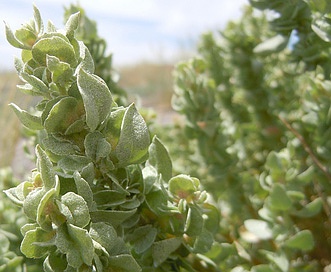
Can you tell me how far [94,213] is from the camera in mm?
473

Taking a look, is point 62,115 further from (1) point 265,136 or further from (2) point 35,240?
(1) point 265,136

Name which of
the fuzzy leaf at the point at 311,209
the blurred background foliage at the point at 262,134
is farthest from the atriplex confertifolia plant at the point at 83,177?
the fuzzy leaf at the point at 311,209

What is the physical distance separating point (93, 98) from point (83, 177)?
74mm

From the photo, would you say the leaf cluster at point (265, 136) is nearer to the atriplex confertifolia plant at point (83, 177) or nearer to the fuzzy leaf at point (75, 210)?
the atriplex confertifolia plant at point (83, 177)

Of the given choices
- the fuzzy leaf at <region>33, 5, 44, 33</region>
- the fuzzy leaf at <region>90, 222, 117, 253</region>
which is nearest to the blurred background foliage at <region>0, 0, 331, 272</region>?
the fuzzy leaf at <region>90, 222, 117, 253</region>

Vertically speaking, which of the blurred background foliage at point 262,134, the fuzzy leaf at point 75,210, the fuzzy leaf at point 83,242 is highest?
the fuzzy leaf at point 75,210

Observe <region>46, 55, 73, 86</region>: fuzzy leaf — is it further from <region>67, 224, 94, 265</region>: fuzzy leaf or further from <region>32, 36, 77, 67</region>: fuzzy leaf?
<region>67, 224, 94, 265</region>: fuzzy leaf

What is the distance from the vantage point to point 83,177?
465mm

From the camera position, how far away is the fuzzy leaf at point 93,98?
1.44 ft

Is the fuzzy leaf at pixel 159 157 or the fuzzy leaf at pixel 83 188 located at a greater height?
the fuzzy leaf at pixel 83 188

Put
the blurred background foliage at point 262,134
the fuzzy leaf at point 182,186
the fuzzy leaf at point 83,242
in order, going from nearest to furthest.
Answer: the fuzzy leaf at point 83,242 → the fuzzy leaf at point 182,186 → the blurred background foliage at point 262,134

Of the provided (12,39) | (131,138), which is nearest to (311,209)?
(131,138)

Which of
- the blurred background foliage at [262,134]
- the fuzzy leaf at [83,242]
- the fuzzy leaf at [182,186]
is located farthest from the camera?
the blurred background foliage at [262,134]

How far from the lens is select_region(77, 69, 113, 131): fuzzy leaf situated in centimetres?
44
